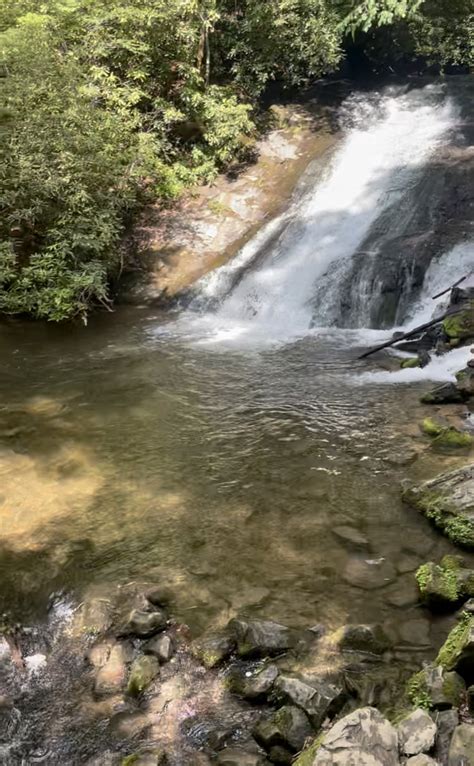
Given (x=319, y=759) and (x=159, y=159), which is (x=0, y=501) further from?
(x=159, y=159)

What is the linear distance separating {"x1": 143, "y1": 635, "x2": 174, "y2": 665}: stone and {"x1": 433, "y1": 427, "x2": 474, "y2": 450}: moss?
458 centimetres

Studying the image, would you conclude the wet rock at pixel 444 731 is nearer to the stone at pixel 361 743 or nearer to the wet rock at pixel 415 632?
the stone at pixel 361 743

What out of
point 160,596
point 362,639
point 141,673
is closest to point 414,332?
point 362,639

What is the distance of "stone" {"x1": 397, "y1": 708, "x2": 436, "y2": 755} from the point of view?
3.24m

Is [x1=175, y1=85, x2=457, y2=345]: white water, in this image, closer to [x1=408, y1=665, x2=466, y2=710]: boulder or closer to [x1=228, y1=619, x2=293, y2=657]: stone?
[x1=228, y1=619, x2=293, y2=657]: stone

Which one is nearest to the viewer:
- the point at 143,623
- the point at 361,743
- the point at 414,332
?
the point at 361,743

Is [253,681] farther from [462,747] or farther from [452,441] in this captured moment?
[452,441]

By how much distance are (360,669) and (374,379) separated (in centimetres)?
660

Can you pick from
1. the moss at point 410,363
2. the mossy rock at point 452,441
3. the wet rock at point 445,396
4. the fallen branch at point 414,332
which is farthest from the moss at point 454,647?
the fallen branch at point 414,332

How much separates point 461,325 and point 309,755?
9.19m

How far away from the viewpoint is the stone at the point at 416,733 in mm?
3242

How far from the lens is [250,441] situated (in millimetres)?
8445

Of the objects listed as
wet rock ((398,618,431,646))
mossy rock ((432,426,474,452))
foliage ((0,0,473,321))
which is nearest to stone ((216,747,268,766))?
wet rock ((398,618,431,646))

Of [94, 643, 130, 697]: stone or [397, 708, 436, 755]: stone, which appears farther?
[94, 643, 130, 697]: stone
